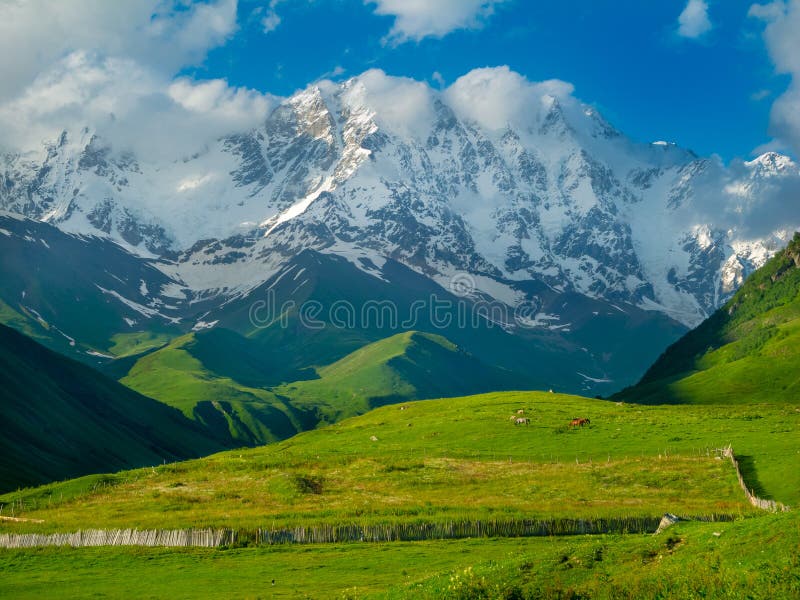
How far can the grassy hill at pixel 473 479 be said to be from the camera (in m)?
76.7

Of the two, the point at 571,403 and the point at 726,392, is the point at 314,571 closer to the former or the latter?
the point at 571,403

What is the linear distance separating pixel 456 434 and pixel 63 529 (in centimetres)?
6882

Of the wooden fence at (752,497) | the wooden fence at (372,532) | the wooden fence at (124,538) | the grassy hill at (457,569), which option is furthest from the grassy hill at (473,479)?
the grassy hill at (457,569)

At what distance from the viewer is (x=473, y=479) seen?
95688 millimetres

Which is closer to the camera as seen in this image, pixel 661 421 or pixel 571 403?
pixel 661 421

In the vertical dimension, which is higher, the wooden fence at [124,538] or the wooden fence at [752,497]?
the wooden fence at [124,538]

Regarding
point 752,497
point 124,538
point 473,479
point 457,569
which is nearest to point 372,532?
point 124,538

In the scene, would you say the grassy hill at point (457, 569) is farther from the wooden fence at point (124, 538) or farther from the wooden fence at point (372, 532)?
the wooden fence at point (372, 532)

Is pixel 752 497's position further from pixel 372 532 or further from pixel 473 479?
pixel 372 532

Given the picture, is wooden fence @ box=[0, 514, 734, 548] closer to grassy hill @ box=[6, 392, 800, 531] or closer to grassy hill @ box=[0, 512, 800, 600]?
grassy hill @ box=[0, 512, 800, 600]

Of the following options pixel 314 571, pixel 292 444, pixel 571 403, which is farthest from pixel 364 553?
pixel 571 403

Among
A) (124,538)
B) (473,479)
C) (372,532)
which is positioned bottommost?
(372,532)

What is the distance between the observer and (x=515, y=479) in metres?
94.8

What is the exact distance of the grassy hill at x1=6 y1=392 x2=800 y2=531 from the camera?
7669 centimetres
